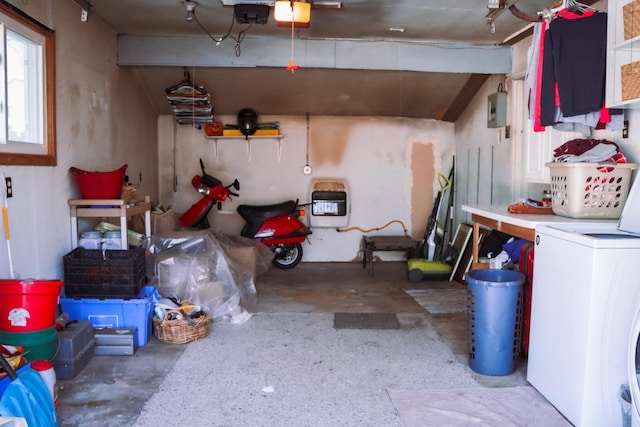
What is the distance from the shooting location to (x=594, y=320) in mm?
2320

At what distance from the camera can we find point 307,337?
3.71m

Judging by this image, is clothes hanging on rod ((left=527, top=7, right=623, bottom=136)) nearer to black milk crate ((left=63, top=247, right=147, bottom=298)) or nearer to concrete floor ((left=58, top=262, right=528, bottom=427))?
concrete floor ((left=58, top=262, right=528, bottom=427))

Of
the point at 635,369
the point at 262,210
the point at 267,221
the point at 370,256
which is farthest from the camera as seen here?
the point at 262,210

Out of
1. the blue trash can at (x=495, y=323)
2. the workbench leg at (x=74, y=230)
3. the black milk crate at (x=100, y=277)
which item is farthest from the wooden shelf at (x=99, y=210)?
the blue trash can at (x=495, y=323)

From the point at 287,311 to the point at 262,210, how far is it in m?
1.96

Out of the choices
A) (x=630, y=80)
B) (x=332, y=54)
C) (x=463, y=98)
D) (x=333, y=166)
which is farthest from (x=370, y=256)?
(x=630, y=80)

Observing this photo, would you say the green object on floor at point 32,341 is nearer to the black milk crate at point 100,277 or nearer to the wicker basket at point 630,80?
the black milk crate at point 100,277

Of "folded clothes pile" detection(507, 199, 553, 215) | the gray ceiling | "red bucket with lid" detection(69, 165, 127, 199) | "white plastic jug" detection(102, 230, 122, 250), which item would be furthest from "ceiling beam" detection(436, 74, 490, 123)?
"white plastic jug" detection(102, 230, 122, 250)

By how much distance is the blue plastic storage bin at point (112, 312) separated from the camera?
3.46 meters

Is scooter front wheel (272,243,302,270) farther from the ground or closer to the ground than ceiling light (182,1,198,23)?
closer to the ground

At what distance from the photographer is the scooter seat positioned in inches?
238

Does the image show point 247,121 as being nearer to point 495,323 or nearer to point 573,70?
point 573,70

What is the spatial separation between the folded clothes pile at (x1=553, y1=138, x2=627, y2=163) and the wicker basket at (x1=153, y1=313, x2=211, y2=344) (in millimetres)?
2606

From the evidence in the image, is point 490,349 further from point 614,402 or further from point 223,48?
point 223,48
